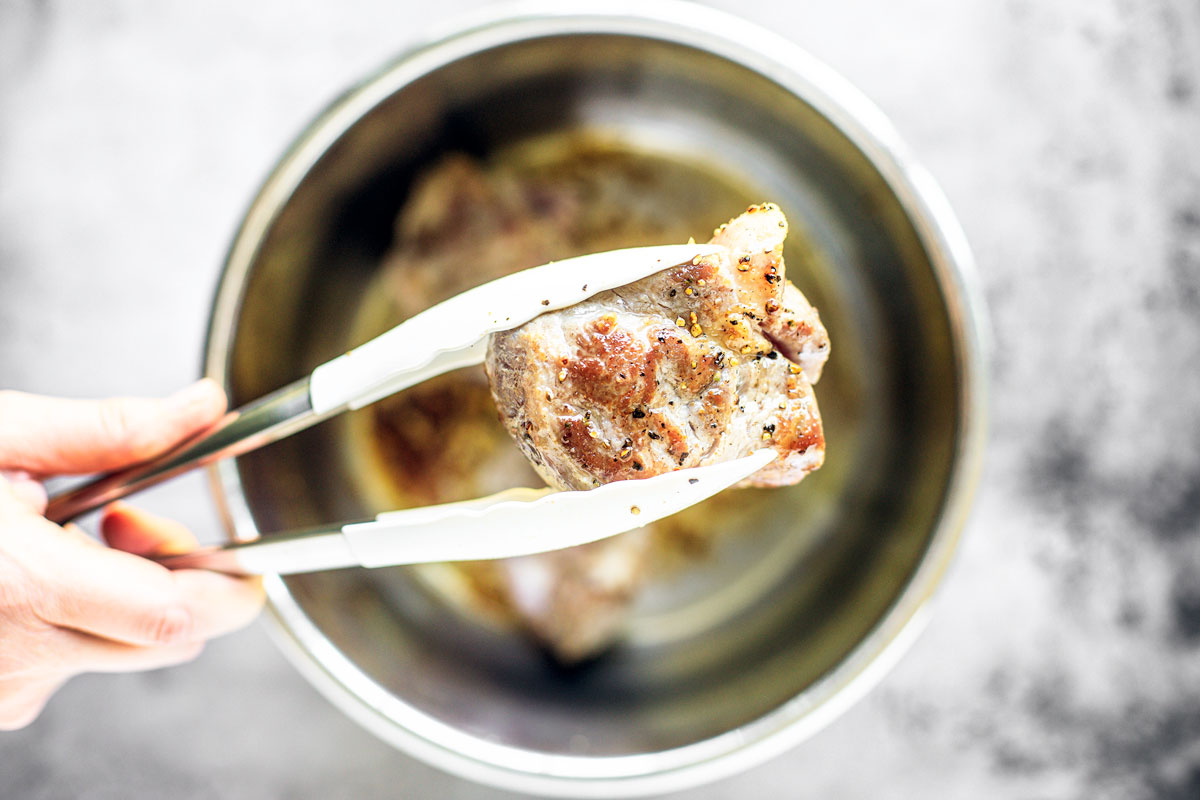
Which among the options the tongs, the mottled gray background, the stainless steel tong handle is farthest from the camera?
the mottled gray background

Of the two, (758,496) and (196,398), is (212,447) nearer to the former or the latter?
(196,398)

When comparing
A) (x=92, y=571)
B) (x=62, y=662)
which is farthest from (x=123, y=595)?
(x=62, y=662)

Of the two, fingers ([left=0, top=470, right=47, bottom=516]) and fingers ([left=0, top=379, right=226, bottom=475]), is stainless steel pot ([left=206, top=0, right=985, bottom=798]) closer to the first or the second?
fingers ([left=0, top=379, right=226, bottom=475])

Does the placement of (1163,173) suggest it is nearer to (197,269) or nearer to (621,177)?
(621,177)

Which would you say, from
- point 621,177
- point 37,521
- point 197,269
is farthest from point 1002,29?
point 37,521

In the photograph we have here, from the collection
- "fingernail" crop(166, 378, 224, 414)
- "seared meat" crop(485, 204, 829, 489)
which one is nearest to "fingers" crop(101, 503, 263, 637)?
"fingernail" crop(166, 378, 224, 414)

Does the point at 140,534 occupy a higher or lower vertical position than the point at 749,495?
lower
